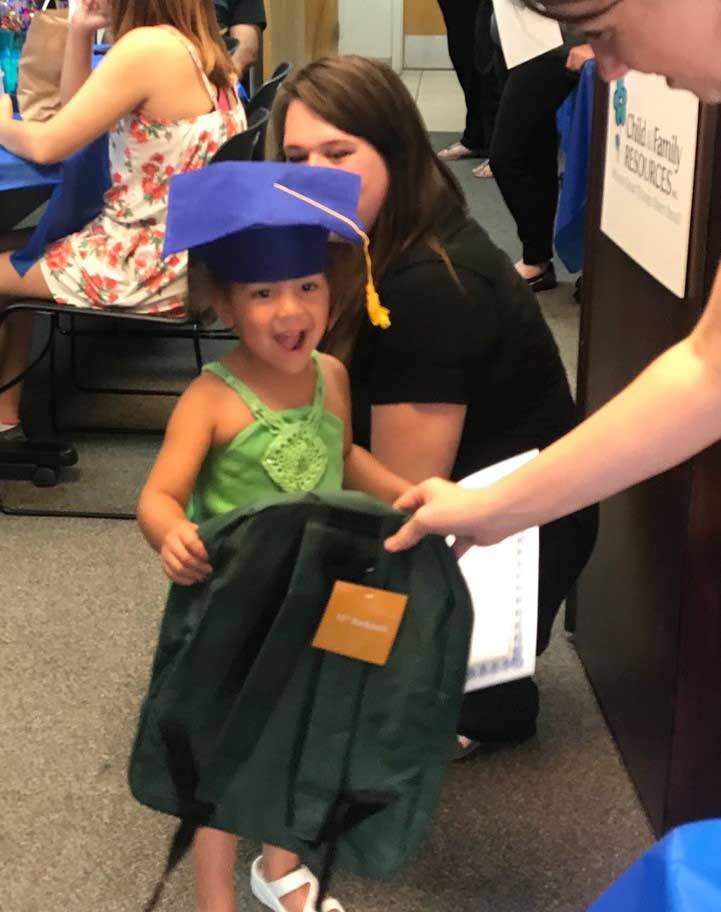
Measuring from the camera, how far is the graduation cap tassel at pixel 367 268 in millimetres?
1354

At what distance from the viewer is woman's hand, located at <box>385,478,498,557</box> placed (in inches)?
45.2

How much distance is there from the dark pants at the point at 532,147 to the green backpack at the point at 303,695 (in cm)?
301

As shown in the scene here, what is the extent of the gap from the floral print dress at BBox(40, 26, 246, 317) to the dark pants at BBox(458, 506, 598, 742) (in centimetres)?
108

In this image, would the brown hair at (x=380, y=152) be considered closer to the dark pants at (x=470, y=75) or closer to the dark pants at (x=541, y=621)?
the dark pants at (x=541, y=621)

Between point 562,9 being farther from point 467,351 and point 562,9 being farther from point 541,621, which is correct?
point 541,621

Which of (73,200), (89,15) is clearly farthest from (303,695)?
(89,15)

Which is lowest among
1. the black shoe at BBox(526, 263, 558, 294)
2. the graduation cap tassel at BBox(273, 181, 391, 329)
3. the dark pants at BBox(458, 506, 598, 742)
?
the black shoe at BBox(526, 263, 558, 294)

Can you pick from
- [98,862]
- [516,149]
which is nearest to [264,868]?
[98,862]

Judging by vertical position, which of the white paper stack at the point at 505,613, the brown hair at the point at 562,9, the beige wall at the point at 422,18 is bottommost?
the beige wall at the point at 422,18

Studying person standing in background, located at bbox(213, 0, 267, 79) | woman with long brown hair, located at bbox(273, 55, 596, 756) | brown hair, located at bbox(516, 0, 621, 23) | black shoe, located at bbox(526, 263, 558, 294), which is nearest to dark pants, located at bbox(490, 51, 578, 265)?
black shoe, located at bbox(526, 263, 558, 294)

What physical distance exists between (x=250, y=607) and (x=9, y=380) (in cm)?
193

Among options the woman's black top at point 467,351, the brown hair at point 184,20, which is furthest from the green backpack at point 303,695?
the brown hair at point 184,20

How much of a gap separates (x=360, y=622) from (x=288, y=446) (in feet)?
1.06

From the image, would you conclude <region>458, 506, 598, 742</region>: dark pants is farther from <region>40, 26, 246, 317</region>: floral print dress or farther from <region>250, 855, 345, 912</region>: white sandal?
<region>40, 26, 246, 317</region>: floral print dress
